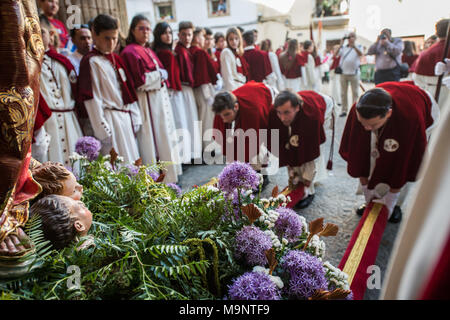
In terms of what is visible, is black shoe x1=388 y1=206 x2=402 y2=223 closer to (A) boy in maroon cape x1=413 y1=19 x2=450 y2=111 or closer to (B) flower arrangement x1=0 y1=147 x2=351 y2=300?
(A) boy in maroon cape x1=413 y1=19 x2=450 y2=111

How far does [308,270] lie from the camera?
889 millimetres

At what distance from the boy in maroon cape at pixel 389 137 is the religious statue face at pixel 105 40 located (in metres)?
2.24

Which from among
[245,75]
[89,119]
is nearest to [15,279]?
[89,119]

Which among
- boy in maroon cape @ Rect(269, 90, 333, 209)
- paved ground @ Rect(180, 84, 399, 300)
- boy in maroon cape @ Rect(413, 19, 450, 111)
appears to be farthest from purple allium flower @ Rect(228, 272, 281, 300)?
boy in maroon cape @ Rect(413, 19, 450, 111)

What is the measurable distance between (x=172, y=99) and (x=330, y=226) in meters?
3.75

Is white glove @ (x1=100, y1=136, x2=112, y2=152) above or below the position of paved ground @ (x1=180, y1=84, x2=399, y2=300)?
above

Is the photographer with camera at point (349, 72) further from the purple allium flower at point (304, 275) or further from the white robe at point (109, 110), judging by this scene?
the purple allium flower at point (304, 275)

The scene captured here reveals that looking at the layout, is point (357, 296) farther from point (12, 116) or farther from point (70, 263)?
point (12, 116)

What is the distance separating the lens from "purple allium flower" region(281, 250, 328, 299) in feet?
2.83

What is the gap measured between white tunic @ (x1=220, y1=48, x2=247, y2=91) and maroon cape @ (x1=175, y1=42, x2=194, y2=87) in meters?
0.75

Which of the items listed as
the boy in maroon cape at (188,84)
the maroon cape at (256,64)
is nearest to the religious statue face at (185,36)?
the boy in maroon cape at (188,84)

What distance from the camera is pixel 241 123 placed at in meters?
3.25

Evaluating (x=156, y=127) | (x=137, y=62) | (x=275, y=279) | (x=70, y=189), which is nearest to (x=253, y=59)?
(x=156, y=127)

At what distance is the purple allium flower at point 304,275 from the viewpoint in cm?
86
